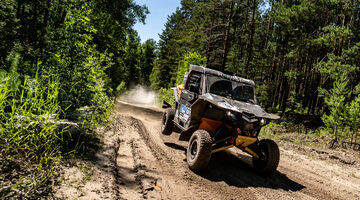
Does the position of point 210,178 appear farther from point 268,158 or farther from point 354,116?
point 354,116

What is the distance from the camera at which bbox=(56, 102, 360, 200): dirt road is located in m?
3.58

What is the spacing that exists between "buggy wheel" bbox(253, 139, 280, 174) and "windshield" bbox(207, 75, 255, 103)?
135 centimetres

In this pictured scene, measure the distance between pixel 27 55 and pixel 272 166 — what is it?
279 inches

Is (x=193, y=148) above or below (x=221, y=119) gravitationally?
below

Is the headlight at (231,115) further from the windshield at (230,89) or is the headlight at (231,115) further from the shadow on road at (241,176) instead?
the shadow on road at (241,176)

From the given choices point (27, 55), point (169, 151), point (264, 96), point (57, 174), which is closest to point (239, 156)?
point (169, 151)

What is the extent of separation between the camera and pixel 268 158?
16.2 feet

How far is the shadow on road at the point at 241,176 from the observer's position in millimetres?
4447

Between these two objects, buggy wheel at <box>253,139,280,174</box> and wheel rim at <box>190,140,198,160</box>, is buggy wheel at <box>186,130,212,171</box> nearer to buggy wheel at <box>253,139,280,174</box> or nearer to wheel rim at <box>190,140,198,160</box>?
wheel rim at <box>190,140,198,160</box>

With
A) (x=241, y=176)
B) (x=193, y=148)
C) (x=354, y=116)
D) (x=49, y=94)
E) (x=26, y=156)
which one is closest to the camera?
(x=26, y=156)

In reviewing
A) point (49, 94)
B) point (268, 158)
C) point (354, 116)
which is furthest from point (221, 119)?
point (354, 116)

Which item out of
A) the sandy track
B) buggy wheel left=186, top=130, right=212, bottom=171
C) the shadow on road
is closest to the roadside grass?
the sandy track

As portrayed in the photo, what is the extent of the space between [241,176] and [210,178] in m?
0.85

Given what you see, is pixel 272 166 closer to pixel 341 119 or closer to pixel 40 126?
pixel 40 126
